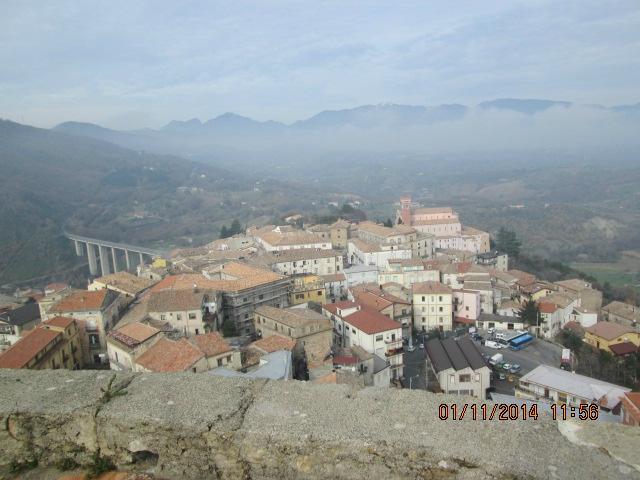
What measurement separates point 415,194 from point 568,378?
151859 mm

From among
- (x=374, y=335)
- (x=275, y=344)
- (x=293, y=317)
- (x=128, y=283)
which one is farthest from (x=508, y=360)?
(x=128, y=283)

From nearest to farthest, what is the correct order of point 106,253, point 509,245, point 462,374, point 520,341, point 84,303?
point 462,374, point 84,303, point 520,341, point 509,245, point 106,253

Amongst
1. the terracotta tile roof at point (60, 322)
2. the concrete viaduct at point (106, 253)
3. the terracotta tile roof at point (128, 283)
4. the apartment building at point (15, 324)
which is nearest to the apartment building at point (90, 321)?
the terracotta tile roof at point (60, 322)

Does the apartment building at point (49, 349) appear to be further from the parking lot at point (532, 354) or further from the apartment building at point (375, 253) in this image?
the apartment building at point (375, 253)

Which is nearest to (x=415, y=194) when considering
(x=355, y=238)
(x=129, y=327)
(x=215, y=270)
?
(x=355, y=238)

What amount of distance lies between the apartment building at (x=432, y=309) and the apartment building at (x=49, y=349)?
1728cm

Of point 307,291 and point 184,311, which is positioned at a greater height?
point 184,311

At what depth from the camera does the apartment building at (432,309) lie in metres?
28.2

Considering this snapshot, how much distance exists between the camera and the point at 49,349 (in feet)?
53.5

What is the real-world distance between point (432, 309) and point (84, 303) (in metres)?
17.7

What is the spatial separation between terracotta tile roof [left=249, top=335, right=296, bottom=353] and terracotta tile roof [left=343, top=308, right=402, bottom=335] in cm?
417

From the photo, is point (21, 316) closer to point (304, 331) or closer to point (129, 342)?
point (129, 342)

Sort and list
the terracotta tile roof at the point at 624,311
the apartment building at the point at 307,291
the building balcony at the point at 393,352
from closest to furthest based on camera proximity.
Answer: the building balcony at the point at 393,352, the apartment building at the point at 307,291, the terracotta tile roof at the point at 624,311

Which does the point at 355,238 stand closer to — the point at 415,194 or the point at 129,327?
the point at 129,327
